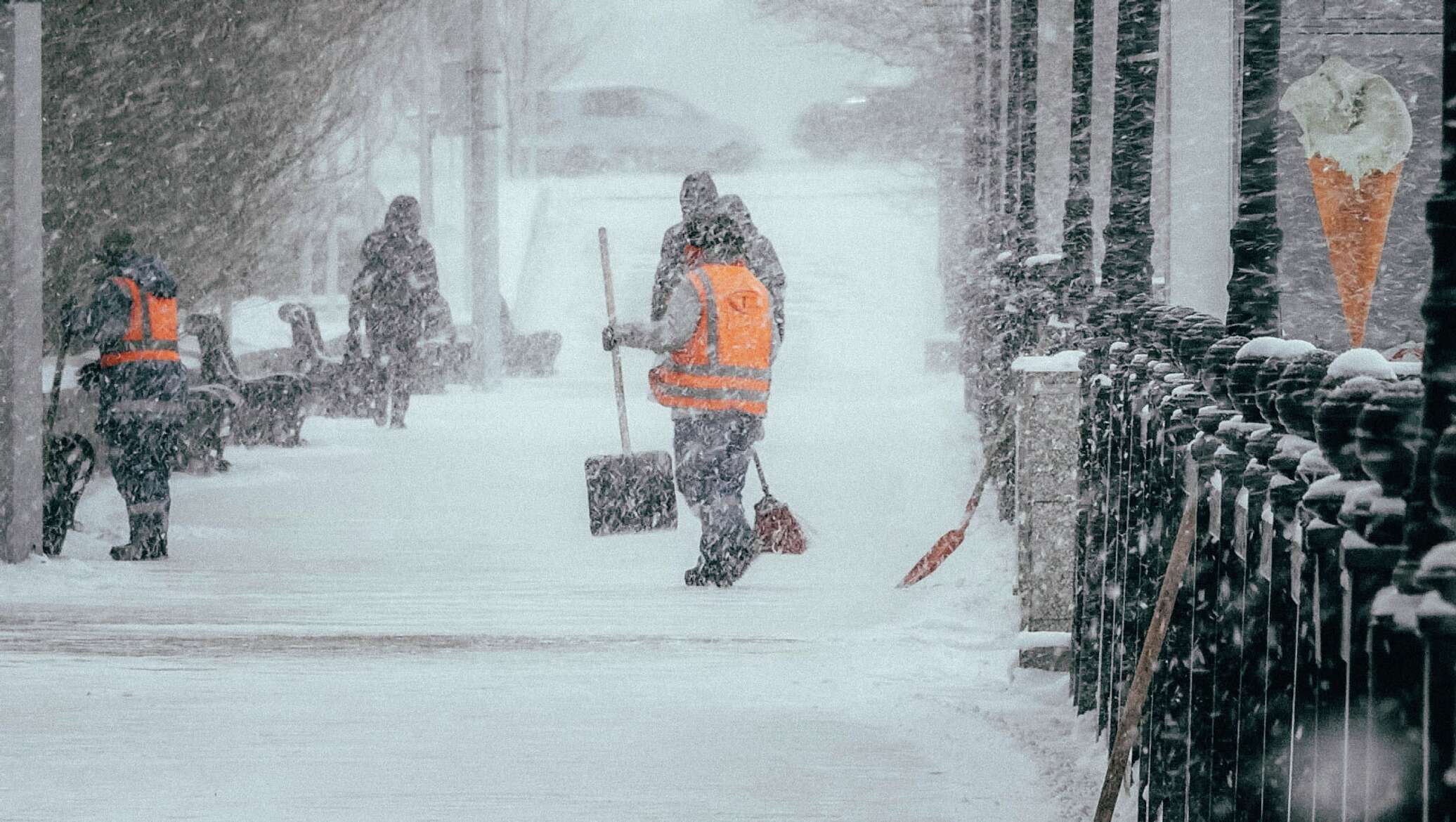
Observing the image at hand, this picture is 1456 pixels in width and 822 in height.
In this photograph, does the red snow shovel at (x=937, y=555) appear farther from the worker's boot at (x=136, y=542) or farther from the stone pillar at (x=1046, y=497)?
the worker's boot at (x=136, y=542)

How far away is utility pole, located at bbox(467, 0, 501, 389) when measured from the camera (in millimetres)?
23391

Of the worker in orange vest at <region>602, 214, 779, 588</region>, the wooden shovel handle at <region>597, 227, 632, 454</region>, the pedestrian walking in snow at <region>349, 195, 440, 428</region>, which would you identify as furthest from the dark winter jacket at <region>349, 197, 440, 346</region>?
the worker in orange vest at <region>602, 214, 779, 588</region>

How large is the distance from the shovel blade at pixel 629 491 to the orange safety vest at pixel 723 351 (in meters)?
1.36

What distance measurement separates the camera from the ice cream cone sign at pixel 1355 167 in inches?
304

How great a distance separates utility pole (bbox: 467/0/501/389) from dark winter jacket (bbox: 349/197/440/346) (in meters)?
5.53

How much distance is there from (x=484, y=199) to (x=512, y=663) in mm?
17475

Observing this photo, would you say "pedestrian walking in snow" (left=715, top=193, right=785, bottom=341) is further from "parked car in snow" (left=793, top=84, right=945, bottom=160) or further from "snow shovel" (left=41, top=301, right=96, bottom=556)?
"parked car in snow" (left=793, top=84, right=945, bottom=160)

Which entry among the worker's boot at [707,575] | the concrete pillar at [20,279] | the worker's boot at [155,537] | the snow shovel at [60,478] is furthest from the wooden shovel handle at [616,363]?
the concrete pillar at [20,279]

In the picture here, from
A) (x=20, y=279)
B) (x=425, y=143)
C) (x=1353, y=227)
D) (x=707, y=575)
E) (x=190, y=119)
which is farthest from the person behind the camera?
(x=425, y=143)

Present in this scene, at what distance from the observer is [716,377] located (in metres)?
9.16

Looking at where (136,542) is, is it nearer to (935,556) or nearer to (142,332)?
(142,332)

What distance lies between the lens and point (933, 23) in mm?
22516

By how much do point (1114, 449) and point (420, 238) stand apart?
42.0 ft

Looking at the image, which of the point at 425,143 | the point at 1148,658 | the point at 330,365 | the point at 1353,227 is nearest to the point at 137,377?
the point at 1353,227
